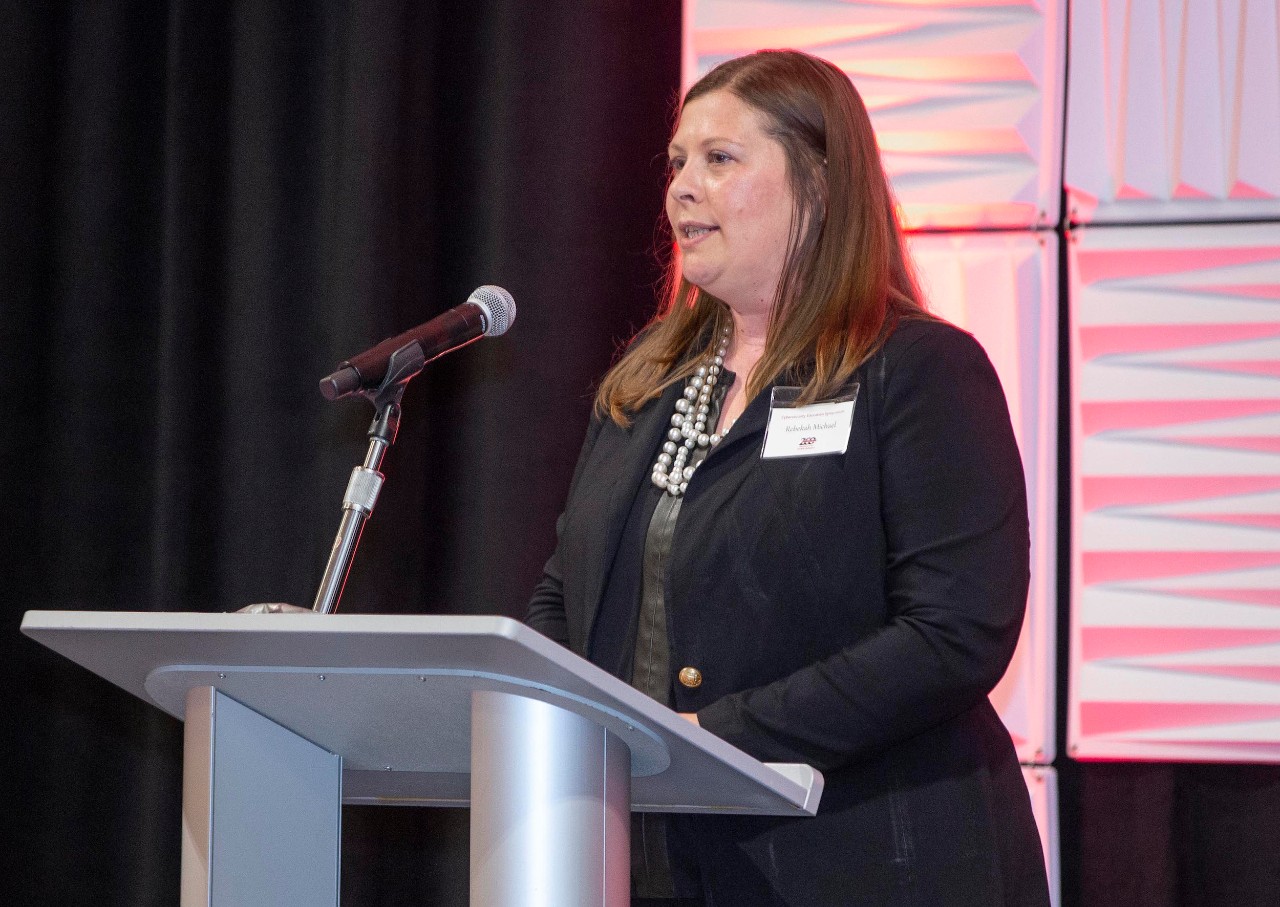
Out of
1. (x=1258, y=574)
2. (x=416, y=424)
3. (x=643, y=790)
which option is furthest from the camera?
(x=416, y=424)

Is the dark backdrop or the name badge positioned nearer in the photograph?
the name badge

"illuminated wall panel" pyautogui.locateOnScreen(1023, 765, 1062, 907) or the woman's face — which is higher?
the woman's face

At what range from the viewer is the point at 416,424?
8.98 feet

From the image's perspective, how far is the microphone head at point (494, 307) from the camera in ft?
5.50

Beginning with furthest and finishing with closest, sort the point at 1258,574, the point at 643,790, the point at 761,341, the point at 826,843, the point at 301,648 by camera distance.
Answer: the point at 1258,574, the point at 761,341, the point at 826,843, the point at 643,790, the point at 301,648

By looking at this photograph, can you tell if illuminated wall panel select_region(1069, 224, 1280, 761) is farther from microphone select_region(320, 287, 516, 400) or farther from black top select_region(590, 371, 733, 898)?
microphone select_region(320, 287, 516, 400)

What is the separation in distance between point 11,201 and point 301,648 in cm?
217

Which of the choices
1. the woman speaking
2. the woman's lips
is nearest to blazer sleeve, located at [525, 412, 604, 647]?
the woman speaking

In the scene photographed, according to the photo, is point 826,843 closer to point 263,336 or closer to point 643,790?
point 643,790

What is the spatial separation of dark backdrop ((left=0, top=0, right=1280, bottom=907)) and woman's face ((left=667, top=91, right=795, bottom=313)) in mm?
792

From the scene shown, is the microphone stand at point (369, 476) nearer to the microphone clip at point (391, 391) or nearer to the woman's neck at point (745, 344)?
the microphone clip at point (391, 391)

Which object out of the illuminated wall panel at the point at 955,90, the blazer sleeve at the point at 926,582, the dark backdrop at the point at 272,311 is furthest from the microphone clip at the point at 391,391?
the illuminated wall panel at the point at 955,90

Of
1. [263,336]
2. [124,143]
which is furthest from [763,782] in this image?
[124,143]

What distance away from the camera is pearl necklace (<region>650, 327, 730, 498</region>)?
1.80 metres
